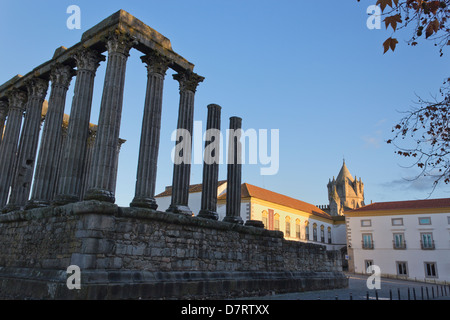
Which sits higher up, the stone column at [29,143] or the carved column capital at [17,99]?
the carved column capital at [17,99]

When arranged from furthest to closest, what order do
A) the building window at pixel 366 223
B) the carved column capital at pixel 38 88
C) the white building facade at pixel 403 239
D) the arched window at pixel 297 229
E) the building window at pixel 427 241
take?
the arched window at pixel 297 229, the building window at pixel 366 223, the building window at pixel 427 241, the white building facade at pixel 403 239, the carved column capital at pixel 38 88

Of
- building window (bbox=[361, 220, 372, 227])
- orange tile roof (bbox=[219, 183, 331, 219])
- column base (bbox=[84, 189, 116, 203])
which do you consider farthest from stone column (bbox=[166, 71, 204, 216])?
building window (bbox=[361, 220, 372, 227])

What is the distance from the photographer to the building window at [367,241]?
3928 cm

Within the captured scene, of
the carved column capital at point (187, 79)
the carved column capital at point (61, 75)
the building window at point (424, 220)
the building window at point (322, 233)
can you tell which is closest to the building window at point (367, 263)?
the building window at point (424, 220)

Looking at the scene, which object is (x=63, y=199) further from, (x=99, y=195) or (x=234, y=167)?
(x=234, y=167)

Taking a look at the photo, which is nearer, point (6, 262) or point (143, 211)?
point (143, 211)

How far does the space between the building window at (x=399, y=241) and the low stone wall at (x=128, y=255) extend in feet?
91.6

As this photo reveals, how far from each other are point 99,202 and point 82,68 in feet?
16.4

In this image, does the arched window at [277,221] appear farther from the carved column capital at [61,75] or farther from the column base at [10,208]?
the carved column capital at [61,75]

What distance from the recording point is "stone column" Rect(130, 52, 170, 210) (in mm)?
11008

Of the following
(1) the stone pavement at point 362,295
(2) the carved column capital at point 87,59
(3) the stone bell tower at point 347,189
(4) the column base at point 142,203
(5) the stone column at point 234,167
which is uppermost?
(3) the stone bell tower at point 347,189
